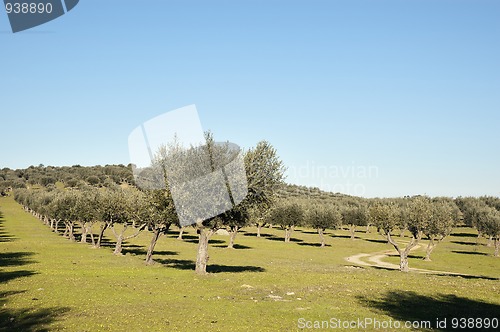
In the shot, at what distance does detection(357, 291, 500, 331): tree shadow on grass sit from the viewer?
79.4 feet

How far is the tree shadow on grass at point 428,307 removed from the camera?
24.2m

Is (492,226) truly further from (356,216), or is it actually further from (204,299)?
(204,299)

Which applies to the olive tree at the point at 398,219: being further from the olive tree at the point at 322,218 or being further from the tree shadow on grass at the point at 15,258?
the tree shadow on grass at the point at 15,258

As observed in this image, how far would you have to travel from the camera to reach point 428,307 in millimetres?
27156

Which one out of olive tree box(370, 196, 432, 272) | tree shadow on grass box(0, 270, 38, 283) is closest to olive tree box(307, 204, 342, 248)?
olive tree box(370, 196, 432, 272)

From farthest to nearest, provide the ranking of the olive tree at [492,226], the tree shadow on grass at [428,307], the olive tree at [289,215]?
the olive tree at [289,215] < the olive tree at [492,226] < the tree shadow on grass at [428,307]

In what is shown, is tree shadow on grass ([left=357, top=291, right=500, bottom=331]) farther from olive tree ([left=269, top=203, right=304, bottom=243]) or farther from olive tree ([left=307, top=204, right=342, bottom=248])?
olive tree ([left=269, top=203, right=304, bottom=243])

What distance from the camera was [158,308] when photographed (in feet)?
83.7

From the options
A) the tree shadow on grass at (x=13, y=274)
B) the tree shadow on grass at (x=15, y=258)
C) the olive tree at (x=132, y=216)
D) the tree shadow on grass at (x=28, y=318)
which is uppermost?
the olive tree at (x=132, y=216)

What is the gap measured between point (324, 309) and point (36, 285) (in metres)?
24.9

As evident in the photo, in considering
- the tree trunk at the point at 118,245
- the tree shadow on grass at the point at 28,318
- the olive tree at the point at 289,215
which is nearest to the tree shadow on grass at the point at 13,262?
the tree trunk at the point at 118,245

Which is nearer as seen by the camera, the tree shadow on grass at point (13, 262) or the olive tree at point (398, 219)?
the tree shadow on grass at point (13, 262)

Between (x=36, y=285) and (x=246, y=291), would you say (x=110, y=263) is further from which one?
(x=246, y=291)

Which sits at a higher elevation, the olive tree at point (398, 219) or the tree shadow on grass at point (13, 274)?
the olive tree at point (398, 219)
